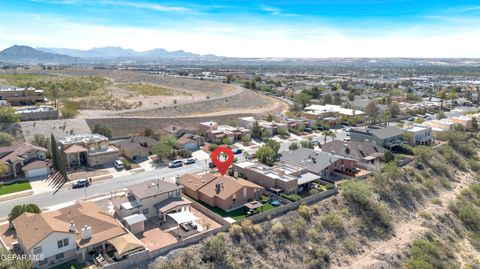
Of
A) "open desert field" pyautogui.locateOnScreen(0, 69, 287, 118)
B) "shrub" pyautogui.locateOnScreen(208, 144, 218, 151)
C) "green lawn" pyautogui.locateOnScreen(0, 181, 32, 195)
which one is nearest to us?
"green lawn" pyautogui.locateOnScreen(0, 181, 32, 195)

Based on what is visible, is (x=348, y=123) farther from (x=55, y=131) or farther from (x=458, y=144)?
(x=55, y=131)

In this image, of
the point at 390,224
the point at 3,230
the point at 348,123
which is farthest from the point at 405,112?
the point at 3,230

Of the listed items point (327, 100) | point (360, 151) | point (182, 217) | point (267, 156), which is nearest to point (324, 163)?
point (267, 156)

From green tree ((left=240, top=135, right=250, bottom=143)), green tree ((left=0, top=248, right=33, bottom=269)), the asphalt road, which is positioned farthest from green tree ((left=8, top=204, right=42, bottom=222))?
green tree ((left=240, top=135, right=250, bottom=143))

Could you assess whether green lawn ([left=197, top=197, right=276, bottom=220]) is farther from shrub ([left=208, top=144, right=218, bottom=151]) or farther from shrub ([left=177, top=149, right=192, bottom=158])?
shrub ([left=208, top=144, right=218, bottom=151])

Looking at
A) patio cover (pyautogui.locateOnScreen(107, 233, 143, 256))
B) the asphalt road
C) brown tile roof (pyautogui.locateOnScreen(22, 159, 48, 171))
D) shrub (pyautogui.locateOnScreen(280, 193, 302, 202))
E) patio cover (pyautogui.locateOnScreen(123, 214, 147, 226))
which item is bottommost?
the asphalt road

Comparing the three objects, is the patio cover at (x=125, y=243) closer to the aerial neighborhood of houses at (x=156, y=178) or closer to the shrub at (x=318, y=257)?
the aerial neighborhood of houses at (x=156, y=178)

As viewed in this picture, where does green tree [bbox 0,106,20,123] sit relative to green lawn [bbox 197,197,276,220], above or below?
above
